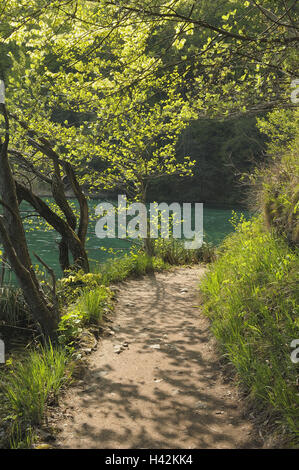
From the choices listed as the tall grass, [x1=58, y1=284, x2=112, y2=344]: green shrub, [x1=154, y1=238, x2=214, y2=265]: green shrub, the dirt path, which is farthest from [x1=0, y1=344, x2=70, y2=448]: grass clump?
[x1=154, y1=238, x2=214, y2=265]: green shrub

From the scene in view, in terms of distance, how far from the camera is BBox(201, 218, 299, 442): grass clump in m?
3.35

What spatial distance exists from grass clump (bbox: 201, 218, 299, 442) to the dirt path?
0.33 meters

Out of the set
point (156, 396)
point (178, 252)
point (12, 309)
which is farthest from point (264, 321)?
point (178, 252)

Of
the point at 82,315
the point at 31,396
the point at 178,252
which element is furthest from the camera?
the point at 178,252

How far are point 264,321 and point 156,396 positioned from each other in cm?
149

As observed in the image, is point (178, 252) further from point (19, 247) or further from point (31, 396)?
point (31, 396)

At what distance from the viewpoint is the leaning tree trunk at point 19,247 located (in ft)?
17.5

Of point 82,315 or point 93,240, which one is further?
point 93,240

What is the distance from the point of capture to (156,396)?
411 cm

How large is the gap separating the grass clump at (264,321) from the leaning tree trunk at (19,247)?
7.88ft

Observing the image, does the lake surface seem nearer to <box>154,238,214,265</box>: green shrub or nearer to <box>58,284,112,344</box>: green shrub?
<box>154,238,214,265</box>: green shrub
